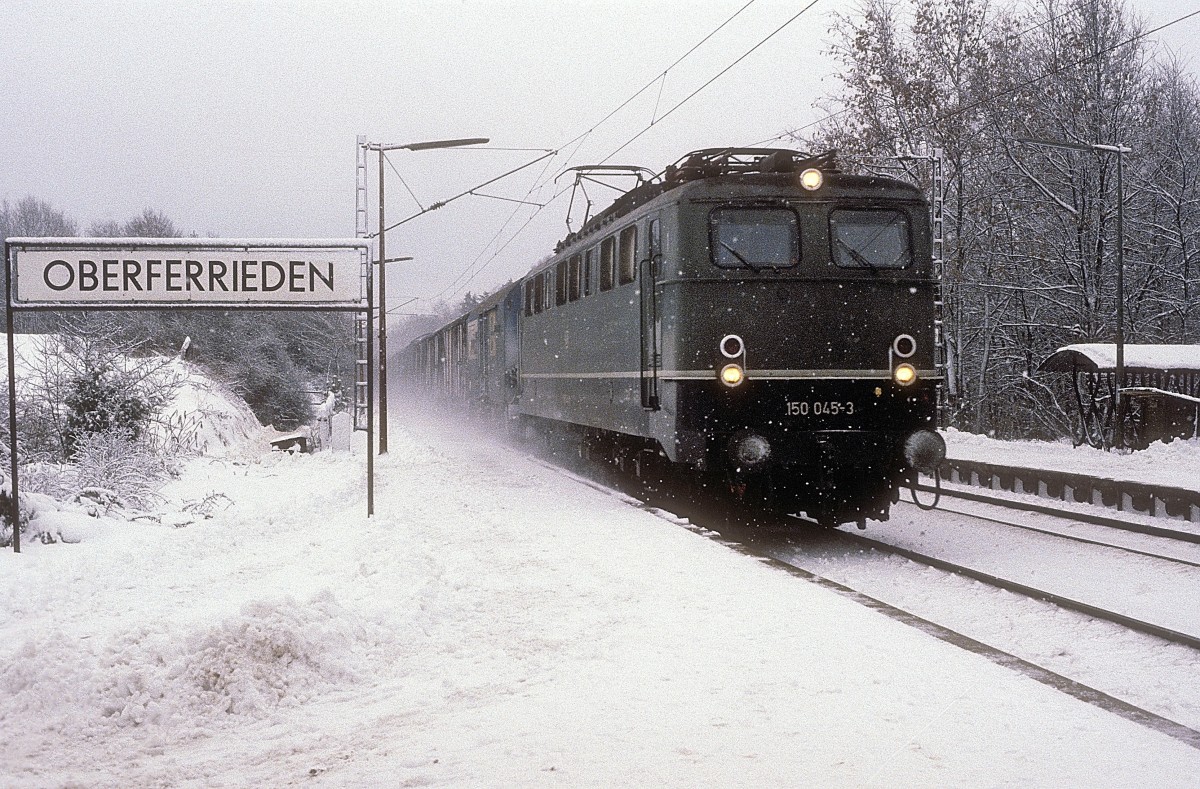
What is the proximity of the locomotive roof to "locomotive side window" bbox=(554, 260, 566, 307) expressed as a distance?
3.23 meters

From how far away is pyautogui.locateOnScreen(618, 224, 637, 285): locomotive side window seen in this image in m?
10.9

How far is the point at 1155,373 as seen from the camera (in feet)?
63.2

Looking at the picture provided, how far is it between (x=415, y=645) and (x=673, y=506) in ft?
23.9

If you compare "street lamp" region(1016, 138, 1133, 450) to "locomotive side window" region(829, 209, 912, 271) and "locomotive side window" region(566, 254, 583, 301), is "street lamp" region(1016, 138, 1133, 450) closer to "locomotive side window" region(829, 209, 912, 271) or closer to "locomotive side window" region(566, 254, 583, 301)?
"locomotive side window" region(566, 254, 583, 301)

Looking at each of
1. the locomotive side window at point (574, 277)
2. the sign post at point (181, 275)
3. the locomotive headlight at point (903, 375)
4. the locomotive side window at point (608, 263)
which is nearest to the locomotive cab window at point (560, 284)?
the locomotive side window at point (574, 277)

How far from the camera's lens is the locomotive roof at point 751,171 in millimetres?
9945

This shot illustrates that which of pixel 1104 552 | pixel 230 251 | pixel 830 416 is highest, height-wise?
pixel 230 251

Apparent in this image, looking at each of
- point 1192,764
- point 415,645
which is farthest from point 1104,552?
point 415,645

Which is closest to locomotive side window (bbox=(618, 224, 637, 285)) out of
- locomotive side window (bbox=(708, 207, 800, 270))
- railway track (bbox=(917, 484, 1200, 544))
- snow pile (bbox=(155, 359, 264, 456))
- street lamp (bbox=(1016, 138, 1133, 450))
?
locomotive side window (bbox=(708, 207, 800, 270))

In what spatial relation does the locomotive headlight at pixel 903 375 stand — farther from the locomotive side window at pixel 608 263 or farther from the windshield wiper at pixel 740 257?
the locomotive side window at pixel 608 263

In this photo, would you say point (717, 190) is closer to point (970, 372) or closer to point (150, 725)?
point (150, 725)

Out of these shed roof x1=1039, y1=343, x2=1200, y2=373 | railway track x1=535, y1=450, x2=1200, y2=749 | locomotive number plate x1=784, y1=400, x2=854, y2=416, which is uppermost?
shed roof x1=1039, y1=343, x2=1200, y2=373

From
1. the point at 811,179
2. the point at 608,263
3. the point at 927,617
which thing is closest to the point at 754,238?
the point at 811,179

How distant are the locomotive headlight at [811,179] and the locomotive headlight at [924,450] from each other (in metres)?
2.40
